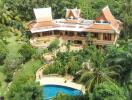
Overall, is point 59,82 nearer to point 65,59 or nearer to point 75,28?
point 65,59

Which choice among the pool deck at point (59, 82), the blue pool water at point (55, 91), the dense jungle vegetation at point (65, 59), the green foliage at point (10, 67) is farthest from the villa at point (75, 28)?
the blue pool water at point (55, 91)

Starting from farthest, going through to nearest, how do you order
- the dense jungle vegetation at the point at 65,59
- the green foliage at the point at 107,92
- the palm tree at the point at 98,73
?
the palm tree at the point at 98,73, the dense jungle vegetation at the point at 65,59, the green foliage at the point at 107,92

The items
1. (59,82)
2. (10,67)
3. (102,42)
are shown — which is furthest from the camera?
(102,42)

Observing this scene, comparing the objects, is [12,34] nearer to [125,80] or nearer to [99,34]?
[99,34]

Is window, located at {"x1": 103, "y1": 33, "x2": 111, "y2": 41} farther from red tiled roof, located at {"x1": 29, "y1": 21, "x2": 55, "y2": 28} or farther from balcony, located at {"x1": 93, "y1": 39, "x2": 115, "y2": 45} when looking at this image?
red tiled roof, located at {"x1": 29, "y1": 21, "x2": 55, "y2": 28}

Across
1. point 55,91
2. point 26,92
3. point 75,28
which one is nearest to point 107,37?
point 75,28

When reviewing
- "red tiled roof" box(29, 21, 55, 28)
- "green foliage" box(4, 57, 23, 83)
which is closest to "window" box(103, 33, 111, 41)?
"red tiled roof" box(29, 21, 55, 28)

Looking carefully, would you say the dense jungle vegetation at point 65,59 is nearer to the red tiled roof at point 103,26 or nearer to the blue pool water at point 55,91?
the blue pool water at point 55,91

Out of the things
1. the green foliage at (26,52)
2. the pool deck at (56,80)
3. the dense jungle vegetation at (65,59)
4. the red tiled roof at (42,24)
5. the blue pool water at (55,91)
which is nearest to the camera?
the dense jungle vegetation at (65,59)

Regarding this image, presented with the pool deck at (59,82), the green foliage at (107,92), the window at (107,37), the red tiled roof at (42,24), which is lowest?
the pool deck at (59,82)
